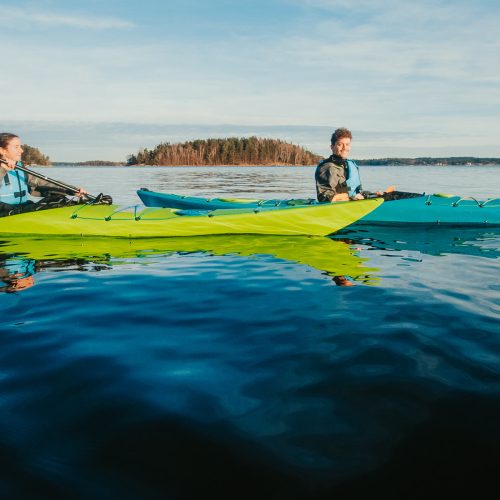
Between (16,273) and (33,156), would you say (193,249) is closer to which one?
(16,273)

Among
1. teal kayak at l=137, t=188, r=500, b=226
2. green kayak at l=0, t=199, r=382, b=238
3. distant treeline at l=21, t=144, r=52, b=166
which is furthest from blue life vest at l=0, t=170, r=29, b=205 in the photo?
distant treeline at l=21, t=144, r=52, b=166

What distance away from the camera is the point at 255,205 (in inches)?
342

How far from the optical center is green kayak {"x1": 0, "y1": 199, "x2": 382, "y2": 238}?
7594 mm

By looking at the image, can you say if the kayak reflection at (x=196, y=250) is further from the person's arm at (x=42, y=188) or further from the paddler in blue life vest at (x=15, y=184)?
the person's arm at (x=42, y=188)

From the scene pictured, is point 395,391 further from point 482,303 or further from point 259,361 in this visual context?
point 482,303

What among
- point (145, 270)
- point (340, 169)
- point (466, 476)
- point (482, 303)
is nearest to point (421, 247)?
point (340, 169)

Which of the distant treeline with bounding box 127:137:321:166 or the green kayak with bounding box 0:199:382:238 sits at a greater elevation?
the distant treeline with bounding box 127:137:321:166

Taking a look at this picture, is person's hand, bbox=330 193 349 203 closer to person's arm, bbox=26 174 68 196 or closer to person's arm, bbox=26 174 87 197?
person's arm, bbox=26 174 87 197

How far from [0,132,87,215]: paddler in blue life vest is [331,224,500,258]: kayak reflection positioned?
514 cm

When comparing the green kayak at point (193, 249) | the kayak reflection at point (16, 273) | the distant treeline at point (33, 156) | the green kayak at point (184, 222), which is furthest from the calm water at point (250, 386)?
the distant treeline at point (33, 156)

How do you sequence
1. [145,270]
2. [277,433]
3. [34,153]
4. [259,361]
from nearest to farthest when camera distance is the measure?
[277,433], [259,361], [145,270], [34,153]

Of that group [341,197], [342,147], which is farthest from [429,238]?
[342,147]

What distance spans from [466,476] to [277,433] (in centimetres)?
81

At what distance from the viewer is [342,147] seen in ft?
25.3
